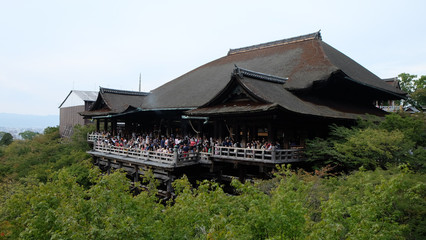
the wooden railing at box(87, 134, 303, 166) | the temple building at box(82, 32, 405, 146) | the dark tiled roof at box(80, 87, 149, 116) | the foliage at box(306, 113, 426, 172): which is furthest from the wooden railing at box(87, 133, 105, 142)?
the foliage at box(306, 113, 426, 172)

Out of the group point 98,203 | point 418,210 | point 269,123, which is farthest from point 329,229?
point 269,123

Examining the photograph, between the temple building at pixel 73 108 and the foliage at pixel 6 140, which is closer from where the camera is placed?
the temple building at pixel 73 108

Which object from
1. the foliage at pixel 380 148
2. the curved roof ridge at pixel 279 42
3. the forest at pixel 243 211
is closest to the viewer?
the forest at pixel 243 211

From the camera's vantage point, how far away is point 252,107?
50.1 ft

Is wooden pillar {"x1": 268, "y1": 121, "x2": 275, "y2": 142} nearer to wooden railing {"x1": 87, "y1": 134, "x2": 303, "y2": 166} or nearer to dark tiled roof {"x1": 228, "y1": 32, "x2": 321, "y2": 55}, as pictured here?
wooden railing {"x1": 87, "y1": 134, "x2": 303, "y2": 166}

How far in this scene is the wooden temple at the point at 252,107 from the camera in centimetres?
1587

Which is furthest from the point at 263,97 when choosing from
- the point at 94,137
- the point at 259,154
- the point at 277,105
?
the point at 94,137

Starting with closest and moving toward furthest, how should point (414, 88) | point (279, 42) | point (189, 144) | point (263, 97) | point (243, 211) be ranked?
point (243, 211)
point (263, 97)
point (189, 144)
point (279, 42)
point (414, 88)

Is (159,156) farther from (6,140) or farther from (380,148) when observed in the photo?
(6,140)

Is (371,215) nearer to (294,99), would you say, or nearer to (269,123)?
(269,123)

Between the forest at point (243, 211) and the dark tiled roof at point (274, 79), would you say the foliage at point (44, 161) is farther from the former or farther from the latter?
the forest at point (243, 211)

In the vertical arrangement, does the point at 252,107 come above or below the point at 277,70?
below

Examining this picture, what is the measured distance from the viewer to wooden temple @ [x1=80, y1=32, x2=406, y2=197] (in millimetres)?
15867

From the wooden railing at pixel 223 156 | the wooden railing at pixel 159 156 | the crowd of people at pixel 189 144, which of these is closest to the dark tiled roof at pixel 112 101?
the crowd of people at pixel 189 144
